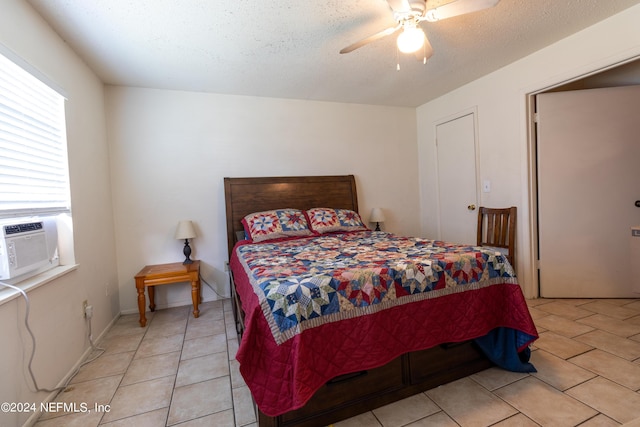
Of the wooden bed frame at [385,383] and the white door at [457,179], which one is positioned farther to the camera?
the white door at [457,179]

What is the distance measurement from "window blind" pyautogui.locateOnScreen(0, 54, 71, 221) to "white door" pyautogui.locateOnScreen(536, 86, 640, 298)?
159 inches

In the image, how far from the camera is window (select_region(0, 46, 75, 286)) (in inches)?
58.1

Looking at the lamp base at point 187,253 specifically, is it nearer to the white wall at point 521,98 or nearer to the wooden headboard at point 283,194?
the wooden headboard at point 283,194

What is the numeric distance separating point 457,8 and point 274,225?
2.24 metres

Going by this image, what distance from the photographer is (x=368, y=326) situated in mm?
1408

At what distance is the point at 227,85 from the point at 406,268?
2679 mm

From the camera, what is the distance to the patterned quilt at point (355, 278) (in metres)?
1.29

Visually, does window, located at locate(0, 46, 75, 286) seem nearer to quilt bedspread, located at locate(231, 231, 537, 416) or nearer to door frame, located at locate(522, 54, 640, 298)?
quilt bedspread, located at locate(231, 231, 537, 416)

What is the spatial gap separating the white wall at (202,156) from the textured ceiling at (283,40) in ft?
0.90

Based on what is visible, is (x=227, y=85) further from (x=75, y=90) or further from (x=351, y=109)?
(x=351, y=109)

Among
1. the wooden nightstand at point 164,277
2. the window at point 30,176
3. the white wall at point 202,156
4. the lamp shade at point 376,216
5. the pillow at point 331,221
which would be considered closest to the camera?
the window at point 30,176

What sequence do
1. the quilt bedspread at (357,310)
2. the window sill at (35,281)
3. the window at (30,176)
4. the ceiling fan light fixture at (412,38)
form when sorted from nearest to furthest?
the quilt bedspread at (357,310)
the window sill at (35,281)
the window at (30,176)
the ceiling fan light fixture at (412,38)

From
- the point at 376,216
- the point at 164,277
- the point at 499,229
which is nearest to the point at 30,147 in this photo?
the point at 164,277

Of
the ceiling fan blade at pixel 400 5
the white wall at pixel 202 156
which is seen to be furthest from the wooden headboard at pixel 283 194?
the ceiling fan blade at pixel 400 5
